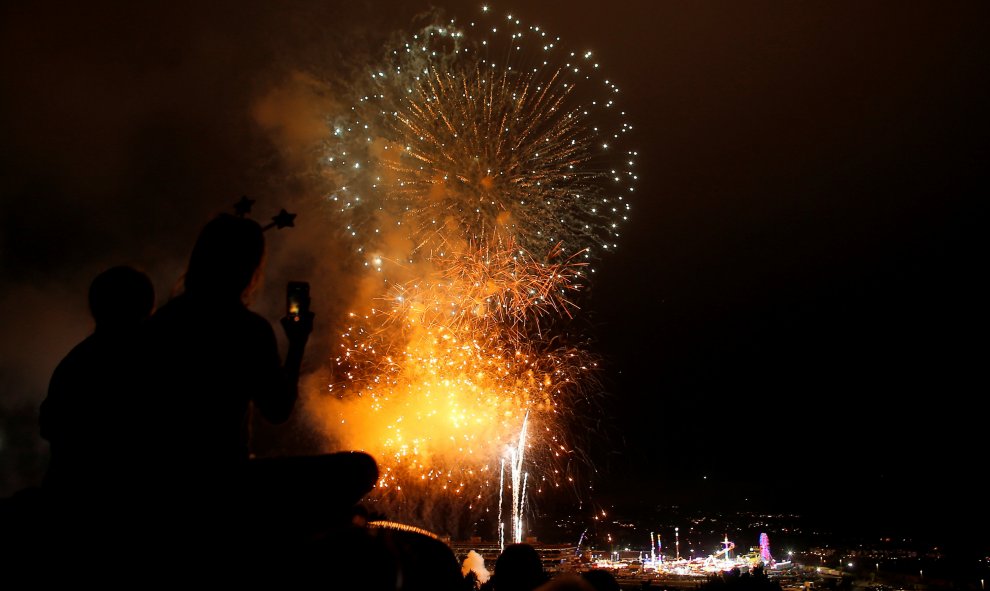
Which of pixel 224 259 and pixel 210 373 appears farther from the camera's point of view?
pixel 224 259

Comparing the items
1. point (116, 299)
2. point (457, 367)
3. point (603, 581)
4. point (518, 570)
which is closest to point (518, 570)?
point (518, 570)

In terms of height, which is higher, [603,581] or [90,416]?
[90,416]

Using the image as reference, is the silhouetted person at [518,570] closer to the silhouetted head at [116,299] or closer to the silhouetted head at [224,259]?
the silhouetted head at [224,259]

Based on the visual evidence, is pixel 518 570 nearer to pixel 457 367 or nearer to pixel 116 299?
pixel 116 299

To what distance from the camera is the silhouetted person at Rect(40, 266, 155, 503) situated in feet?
6.86

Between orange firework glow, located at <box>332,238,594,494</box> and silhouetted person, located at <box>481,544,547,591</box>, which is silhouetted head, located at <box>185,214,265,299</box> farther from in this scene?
orange firework glow, located at <box>332,238,594,494</box>

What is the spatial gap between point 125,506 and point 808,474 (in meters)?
157

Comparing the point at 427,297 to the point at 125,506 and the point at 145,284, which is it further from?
the point at 125,506

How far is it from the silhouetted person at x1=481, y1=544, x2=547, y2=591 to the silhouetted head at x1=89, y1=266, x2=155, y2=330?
2.58 metres

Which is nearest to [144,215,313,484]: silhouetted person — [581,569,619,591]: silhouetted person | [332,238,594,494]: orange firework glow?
[581,569,619,591]: silhouetted person

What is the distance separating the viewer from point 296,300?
2988mm

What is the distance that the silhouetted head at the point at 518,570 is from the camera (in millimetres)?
3689

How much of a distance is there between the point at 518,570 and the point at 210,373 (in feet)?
8.01

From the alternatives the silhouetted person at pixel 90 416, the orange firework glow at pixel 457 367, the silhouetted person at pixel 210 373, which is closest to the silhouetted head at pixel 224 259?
the silhouetted person at pixel 210 373
